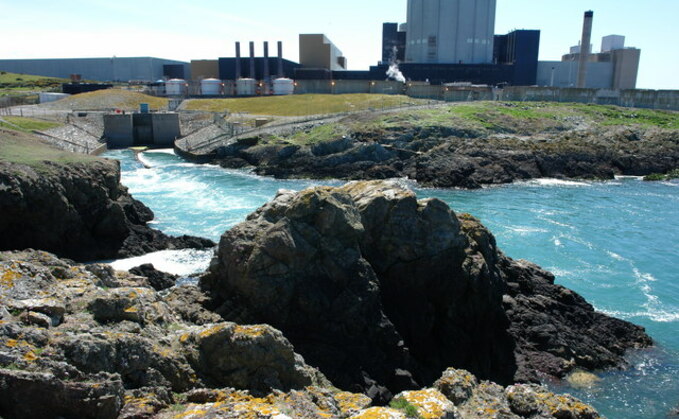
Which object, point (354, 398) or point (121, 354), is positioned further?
point (354, 398)

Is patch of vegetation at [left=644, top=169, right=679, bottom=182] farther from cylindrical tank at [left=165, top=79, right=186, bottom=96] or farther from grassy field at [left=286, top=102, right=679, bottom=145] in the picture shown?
cylindrical tank at [left=165, top=79, right=186, bottom=96]

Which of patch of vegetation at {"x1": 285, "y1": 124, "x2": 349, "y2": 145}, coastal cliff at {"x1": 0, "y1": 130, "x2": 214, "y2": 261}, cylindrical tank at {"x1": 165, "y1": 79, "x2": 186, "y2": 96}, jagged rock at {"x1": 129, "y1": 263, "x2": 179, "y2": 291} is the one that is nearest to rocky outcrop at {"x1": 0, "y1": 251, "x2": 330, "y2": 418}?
jagged rock at {"x1": 129, "y1": 263, "x2": 179, "y2": 291}

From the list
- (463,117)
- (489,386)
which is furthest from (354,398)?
(463,117)

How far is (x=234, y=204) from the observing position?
1548 inches

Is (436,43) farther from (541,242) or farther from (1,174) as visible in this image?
(1,174)

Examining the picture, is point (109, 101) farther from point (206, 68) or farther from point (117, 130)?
point (206, 68)

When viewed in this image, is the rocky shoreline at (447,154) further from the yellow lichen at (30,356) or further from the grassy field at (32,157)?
the yellow lichen at (30,356)

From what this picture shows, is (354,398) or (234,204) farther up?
(354,398)

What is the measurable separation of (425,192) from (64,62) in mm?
113357

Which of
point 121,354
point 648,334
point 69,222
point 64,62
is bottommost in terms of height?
point 648,334

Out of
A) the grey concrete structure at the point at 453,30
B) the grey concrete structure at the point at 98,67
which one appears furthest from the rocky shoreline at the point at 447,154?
the grey concrete structure at the point at 98,67

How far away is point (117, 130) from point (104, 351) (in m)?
64.8

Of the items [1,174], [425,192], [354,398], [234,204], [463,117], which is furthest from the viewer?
[463,117]

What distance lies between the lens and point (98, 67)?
4975 inches
